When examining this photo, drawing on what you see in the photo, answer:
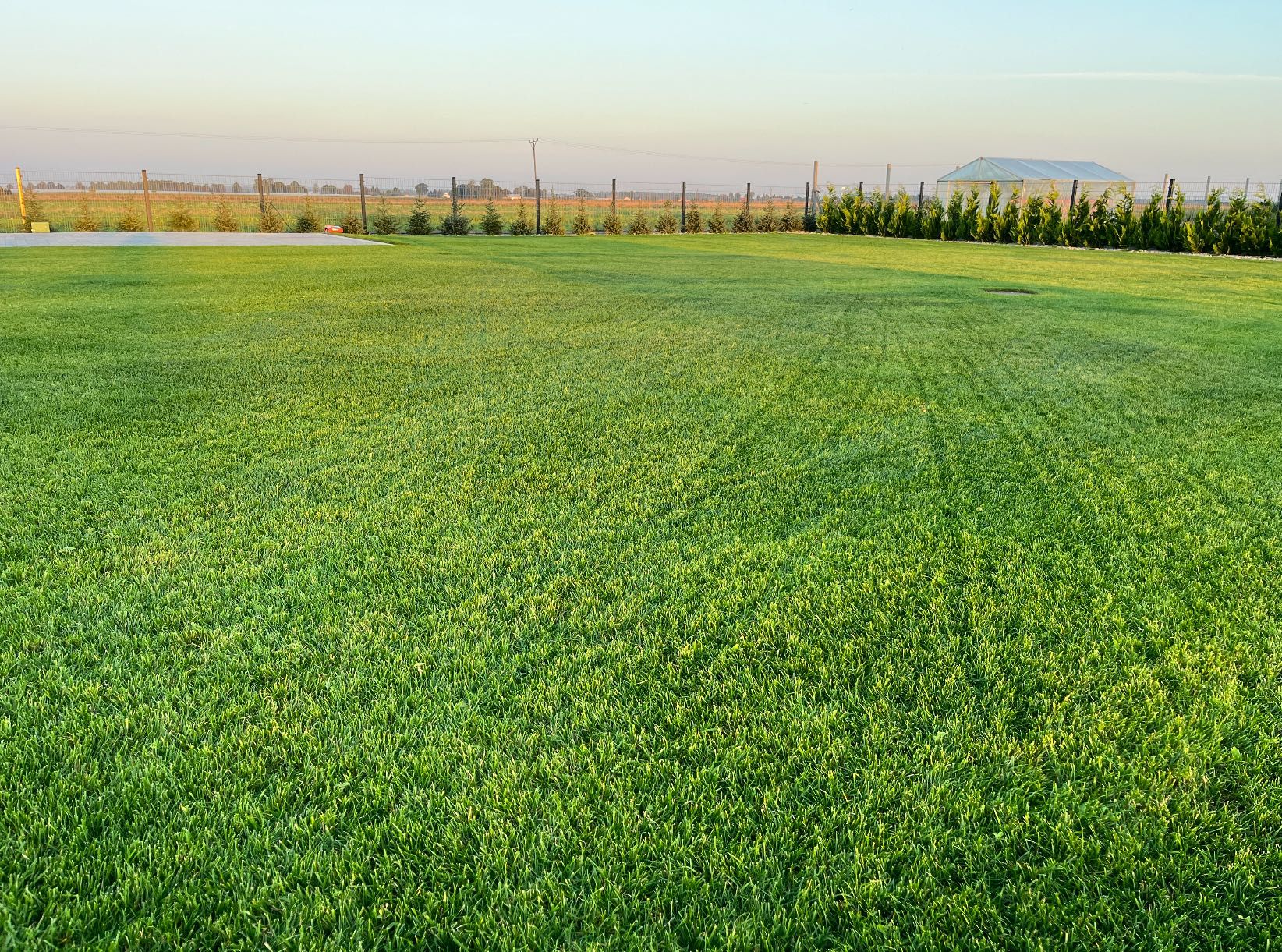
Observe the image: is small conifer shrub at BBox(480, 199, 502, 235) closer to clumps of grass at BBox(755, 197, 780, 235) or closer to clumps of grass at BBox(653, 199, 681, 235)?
clumps of grass at BBox(653, 199, 681, 235)

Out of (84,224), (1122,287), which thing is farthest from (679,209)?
(1122,287)

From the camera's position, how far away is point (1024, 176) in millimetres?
31516

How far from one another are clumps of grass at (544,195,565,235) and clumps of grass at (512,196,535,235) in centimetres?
50

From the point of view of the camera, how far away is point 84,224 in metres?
21.5

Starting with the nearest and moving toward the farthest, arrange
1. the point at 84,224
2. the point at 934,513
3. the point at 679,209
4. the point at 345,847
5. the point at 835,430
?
the point at 345,847 → the point at 934,513 → the point at 835,430 → the point at 84,224 → the point at 679,209

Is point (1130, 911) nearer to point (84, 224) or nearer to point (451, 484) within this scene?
point (451, 484)

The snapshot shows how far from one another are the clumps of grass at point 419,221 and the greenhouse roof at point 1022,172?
67.2 feet

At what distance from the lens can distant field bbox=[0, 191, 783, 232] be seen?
24.3m

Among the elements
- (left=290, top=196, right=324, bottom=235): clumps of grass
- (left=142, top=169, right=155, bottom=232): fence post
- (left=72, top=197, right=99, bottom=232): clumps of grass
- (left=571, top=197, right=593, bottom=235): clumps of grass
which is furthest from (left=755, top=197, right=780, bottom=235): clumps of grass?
(left=72, top=197, right=99, bottom=232): clumps of grass

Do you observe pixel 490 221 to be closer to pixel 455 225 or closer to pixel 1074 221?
pixel 455 225

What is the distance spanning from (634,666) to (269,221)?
26614 mm

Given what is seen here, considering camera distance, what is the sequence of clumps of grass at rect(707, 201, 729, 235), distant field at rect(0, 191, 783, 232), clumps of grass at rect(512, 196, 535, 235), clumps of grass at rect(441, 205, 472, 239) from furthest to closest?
clumps of grass at rect(707, 201, 729, 235), clumps of grass at rect(512, 196, 535, 235), clumps of grass at rect(441, 205, 472, 239), distant field at rect(0, 191, 783, 232)

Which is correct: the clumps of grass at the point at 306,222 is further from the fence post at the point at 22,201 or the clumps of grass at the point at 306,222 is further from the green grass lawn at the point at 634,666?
the green grass lawn at the point at 634,666

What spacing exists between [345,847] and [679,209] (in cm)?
3001
